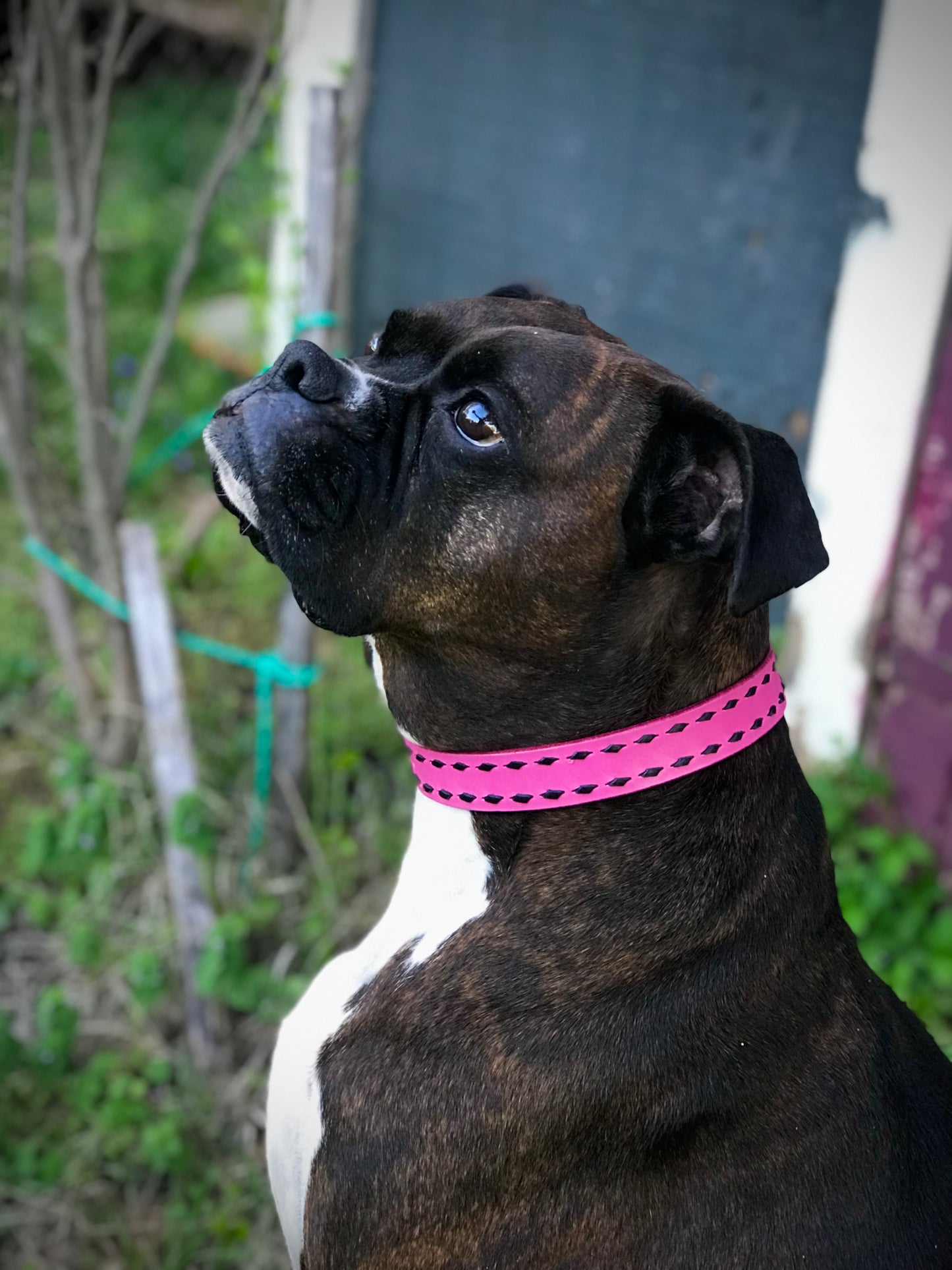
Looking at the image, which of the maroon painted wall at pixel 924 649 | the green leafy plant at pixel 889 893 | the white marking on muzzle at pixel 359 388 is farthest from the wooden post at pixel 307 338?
the maroon painted wall at pixel 924 649

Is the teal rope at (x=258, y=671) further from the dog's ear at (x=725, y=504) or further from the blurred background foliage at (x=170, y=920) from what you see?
the dog's ear at (x=725, y=504)

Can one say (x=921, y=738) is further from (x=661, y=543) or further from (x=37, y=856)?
(x=37, y=856)

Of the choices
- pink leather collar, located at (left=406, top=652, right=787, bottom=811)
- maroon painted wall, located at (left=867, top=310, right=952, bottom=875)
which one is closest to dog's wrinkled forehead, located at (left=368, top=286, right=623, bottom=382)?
pink leather collar, located at (left=406, top=652, right=787, bottom=811)

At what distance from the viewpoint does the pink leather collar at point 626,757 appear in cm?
201

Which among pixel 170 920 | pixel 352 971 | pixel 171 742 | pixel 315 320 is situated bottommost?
pixel 170 920

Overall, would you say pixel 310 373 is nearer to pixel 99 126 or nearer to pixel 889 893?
pixel 99 126

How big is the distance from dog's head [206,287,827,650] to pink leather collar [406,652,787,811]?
173 mm

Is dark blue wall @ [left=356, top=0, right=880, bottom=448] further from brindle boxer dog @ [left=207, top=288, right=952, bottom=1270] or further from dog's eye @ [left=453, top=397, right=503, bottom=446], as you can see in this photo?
dog's eye @ [left=453, top=397, right=503, bottom=446]

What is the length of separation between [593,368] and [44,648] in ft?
10.6

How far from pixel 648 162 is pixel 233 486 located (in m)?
2.58

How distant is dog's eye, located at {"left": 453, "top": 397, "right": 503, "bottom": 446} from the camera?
2.06 m

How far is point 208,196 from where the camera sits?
320 cm

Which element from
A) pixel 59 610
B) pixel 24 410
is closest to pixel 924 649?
pixel 59 610

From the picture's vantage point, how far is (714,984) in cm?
197
